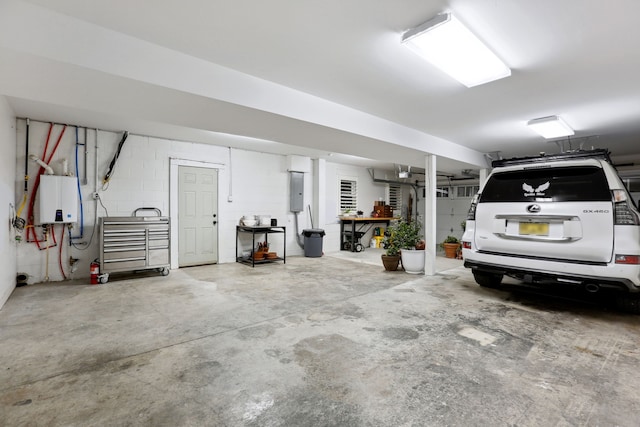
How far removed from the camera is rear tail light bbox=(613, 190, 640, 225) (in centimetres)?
278

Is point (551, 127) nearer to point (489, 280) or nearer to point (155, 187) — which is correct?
point (489, 280)

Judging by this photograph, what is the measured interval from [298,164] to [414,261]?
377 cm

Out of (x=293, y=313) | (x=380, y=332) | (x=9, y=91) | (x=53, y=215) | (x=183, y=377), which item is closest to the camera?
(x=183, y=377)

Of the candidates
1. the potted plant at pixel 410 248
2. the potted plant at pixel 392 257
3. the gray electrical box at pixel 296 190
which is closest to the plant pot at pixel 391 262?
the potted plant at pixel 392 257

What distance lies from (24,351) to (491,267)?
15.0 ft

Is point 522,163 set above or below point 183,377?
above

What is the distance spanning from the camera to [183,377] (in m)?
2.06

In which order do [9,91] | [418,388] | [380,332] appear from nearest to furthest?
[418,388]
[9,91]
[380,332]

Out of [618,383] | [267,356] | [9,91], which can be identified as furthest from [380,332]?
[9,91]

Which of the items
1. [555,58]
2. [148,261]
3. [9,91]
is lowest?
[148,261]

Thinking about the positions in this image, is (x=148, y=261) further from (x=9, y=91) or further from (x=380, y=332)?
(x=380, y=332)

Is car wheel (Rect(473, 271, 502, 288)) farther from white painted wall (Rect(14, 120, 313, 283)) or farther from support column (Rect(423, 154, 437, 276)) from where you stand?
white painted wall (Rect(14, 120, 313, 283))

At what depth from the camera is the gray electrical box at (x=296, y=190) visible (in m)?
7.64

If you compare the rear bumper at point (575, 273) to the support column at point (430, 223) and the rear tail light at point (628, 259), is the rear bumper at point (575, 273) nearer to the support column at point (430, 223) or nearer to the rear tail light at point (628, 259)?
the rear tail light at point (628, 259)
